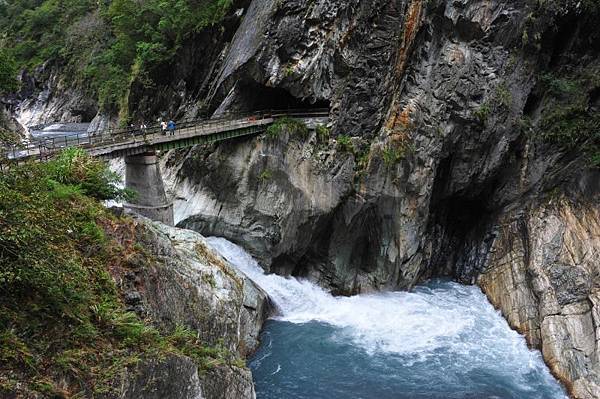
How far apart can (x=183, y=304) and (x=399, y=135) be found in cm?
1539

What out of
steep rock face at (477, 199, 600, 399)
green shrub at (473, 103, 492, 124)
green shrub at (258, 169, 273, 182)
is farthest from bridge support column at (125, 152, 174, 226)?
steep rock face at (477, 199, 600, 399)

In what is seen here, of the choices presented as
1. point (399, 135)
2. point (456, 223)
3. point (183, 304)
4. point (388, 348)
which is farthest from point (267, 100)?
point (183, 304)

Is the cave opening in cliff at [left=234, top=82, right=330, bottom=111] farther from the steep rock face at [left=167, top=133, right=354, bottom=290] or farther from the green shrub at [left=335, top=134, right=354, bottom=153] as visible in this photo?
the steep rock face at [left=167, top=133, right=354, bottom=290]

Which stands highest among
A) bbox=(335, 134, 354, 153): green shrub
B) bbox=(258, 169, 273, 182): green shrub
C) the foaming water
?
bbox=(335, 134, 354, 153): green shrub

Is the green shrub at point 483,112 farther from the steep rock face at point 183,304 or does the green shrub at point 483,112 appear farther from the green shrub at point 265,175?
the steep rock face at point 183,304

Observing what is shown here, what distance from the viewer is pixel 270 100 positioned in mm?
29172

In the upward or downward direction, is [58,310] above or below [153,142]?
below

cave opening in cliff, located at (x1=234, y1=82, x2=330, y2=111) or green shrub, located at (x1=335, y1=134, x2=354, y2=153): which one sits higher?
cave opening in cliff, located at (x1=234, y1=82, x2=330, y2=111)

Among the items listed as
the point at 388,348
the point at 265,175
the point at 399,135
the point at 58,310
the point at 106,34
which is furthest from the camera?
the point at 106,34

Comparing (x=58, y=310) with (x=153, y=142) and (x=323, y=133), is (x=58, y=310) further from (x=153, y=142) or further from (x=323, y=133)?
(x=323, y=133)

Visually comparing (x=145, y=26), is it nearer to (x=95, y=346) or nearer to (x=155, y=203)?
(x=155, y=203)

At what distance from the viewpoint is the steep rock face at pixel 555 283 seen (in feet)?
58.4

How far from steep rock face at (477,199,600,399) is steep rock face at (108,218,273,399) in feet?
38.8

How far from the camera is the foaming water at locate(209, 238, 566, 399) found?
17094mm
